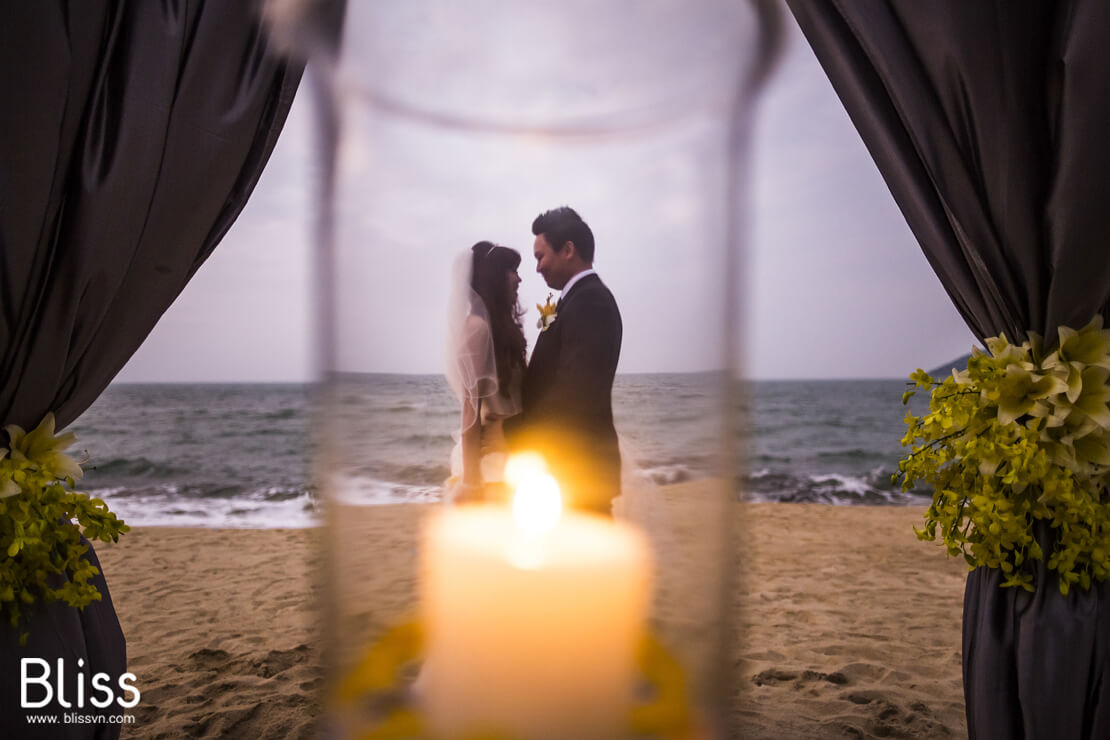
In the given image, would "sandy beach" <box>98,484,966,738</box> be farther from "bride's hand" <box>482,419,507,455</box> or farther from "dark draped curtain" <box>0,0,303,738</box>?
"dark draped curtain" <box>0,0,303,738</box>

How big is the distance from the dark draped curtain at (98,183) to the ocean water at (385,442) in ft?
1.05

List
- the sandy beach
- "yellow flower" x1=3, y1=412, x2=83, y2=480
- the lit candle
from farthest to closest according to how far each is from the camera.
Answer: the sandy beach
"yellow flower" x1=3, y1=412, x2=83, y2=480
the lit candle

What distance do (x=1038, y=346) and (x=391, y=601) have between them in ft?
3.70

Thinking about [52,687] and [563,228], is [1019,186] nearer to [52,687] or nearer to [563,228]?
[563,228]

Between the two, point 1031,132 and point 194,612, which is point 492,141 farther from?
point 194,612

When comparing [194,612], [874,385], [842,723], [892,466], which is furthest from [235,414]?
[874,385]

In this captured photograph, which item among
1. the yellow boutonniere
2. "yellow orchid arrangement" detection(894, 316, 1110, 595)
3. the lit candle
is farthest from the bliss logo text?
"yellow orchid arrangement" detection(894, 316, 1110, 595)

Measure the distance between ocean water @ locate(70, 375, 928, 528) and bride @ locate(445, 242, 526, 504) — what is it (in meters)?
0.04

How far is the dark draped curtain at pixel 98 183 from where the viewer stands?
3.13 feet

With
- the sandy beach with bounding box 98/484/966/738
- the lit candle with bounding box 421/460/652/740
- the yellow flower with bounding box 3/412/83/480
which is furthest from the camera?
the sandy beach with bounding box 98/484/966/738

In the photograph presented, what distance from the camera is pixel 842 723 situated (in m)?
1.62

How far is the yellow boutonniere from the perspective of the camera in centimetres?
92

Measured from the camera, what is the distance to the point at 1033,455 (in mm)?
897

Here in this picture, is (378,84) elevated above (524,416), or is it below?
above
